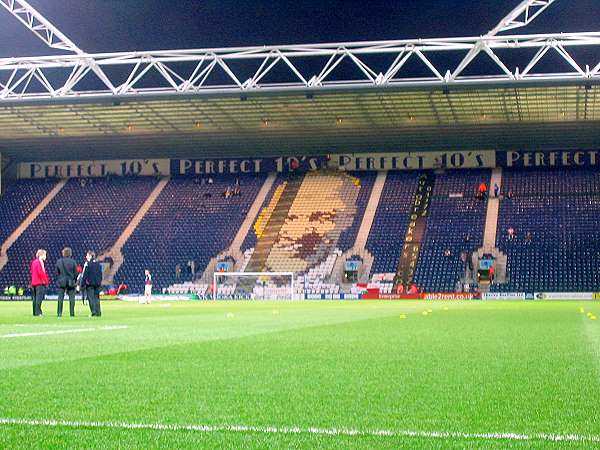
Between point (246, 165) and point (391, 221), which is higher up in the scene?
point (246, 165)

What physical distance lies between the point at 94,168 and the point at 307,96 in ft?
90.7

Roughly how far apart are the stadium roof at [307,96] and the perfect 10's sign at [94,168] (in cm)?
132

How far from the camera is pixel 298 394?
5.87 meters

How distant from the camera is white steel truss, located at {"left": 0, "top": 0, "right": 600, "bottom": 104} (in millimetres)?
31547

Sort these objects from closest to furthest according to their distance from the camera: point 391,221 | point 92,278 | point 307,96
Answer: point 92,278, point 307,96, point 391,221

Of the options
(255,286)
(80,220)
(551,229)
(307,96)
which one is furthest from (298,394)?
(80,220)

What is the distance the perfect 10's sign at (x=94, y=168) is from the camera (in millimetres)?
59000

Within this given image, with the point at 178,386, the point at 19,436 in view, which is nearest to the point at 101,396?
the point at 178,386

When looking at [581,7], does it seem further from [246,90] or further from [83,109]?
[83,109]

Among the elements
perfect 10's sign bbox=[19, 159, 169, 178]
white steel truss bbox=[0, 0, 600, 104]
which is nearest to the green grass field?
white steel truss bbox=[0, 0, 600, 104]

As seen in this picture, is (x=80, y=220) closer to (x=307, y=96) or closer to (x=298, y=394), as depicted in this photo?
(x=307, y=96)

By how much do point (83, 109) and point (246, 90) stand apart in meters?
14.4

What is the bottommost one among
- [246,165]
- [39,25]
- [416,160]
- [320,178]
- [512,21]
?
[320,178]

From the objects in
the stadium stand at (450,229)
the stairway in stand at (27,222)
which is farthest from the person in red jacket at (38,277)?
the stairway in stand at (27,222)
